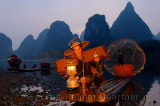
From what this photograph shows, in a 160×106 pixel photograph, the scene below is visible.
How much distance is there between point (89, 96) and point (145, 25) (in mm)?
170466

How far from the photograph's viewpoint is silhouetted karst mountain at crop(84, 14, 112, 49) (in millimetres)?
124625

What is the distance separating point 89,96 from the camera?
13.7 feet

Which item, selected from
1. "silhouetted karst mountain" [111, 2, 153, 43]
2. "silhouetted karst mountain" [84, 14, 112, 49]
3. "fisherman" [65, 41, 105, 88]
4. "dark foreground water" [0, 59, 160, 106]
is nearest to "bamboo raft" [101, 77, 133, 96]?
"dark foreground water" [0, 59, 160, 106]

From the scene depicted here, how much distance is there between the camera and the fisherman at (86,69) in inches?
167

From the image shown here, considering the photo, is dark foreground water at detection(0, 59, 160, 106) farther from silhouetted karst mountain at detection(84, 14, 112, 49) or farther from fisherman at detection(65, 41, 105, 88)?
→ silhouetted karst mountain at detection(84, 14, 112, 49)

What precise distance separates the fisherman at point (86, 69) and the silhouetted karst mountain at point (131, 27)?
14553 centimetres

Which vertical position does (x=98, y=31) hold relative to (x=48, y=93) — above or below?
above

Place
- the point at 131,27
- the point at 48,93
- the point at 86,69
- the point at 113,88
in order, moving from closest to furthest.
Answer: the point at 86,69 < the point at 113,88 < the point at 48,93 < the point at 131,27

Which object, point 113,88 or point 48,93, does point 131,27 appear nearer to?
point 48,93

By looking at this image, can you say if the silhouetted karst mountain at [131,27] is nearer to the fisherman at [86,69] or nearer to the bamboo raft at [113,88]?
the bamboo raft at [113,88]

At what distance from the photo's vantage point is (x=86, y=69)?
466 centimetres

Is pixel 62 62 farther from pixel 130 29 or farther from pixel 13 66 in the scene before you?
pixel 130 29

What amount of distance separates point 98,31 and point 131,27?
4545 cm

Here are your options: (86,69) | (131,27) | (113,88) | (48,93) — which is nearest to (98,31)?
(131,27)
